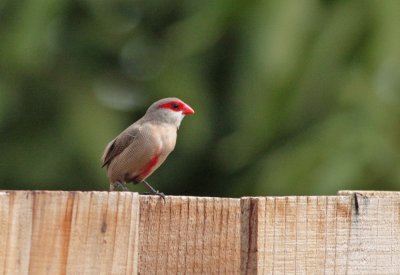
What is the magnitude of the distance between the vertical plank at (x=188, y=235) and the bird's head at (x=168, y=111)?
3468 mm

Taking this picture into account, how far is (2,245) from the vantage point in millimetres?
2896

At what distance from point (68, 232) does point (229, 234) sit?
23.5 inches

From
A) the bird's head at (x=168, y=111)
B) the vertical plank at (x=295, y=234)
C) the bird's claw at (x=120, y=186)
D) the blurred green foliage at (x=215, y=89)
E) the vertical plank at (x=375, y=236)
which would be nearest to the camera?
Answer: the vertical plank at (x=295, y=234)

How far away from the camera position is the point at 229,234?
11.1ft

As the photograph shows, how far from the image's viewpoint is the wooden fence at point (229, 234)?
9.95ft

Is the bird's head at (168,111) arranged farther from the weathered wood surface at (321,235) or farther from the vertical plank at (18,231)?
the vertical plank at (18,231)

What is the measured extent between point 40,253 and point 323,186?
491 cm

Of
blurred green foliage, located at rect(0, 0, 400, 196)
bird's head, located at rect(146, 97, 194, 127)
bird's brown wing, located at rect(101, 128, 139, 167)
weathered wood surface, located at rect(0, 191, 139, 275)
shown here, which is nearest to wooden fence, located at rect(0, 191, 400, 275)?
weathered wood surface, located at rect(0, 191, 139, 275)

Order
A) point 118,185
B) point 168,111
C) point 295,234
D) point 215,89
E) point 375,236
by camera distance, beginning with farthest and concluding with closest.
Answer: point 215,89 < point 168,111 < point 118,185 < point 375,236 < point 295,234

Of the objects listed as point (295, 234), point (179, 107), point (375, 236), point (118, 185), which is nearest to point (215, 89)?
point (179, 107)

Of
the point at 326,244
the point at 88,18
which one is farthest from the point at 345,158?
the point at 326,244

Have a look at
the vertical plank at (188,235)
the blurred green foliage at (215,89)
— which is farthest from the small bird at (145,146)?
the vertical plank at (188,235)

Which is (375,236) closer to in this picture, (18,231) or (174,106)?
(18,231)

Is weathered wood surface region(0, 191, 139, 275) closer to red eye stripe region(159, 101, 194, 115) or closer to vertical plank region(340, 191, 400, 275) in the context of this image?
vertical plank region(340, 191, 400, 275)
